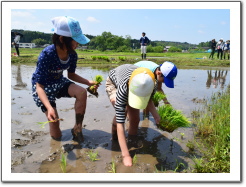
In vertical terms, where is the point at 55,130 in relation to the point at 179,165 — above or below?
above

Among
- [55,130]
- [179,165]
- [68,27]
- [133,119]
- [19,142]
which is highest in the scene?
[68,27]

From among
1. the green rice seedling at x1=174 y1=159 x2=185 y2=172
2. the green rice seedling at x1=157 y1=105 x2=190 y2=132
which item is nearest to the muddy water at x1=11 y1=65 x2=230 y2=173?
the green rice seedling at x1=174 y1=159 x2=185 y2=172

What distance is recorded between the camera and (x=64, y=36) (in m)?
2.80

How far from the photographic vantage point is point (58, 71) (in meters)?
3.12

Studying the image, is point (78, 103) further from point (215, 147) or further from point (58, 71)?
point (215, 147)

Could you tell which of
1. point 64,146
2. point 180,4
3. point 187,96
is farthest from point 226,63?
point 64,146

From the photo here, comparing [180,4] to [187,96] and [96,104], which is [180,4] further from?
[187,96]

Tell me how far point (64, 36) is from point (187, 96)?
3.89 meters

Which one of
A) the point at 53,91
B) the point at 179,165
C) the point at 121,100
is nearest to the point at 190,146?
the point at 179,165

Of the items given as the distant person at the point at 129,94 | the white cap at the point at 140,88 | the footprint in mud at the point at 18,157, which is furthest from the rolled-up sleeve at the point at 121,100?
the footprint in mud at the point at 18,157

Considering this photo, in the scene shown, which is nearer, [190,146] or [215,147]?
[215,147]

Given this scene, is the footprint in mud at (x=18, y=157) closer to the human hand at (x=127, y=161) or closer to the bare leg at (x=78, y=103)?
the bare leg at (x=78, y=103)

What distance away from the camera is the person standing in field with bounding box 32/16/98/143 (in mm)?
2732

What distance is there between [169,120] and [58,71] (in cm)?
162
